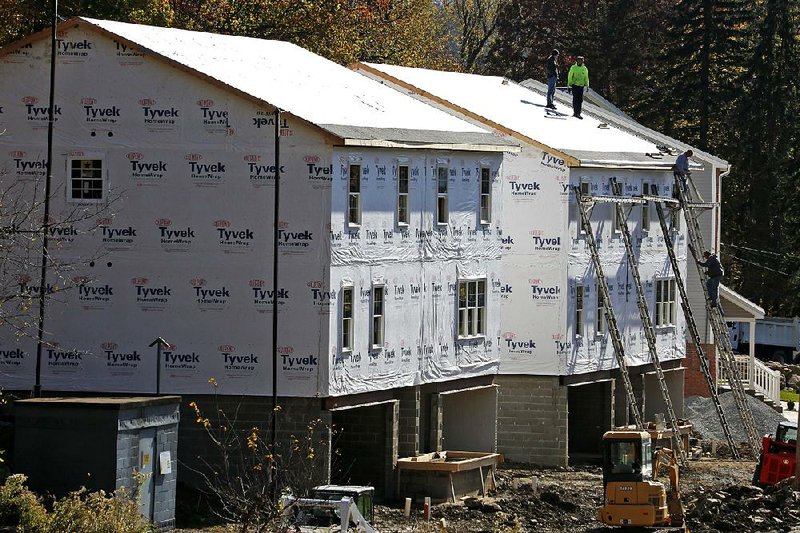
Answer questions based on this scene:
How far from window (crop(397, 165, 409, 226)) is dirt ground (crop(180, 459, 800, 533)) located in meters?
7.31

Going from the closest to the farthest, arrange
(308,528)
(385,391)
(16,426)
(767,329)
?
1. (308,528)
2. (16,426)
3. (385,391)
4. (767,329)

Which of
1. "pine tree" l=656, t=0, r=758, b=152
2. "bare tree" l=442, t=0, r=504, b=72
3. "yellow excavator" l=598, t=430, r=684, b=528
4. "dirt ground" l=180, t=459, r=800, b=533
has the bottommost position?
"dirt ground" l=180, t=459, r=800, b=533

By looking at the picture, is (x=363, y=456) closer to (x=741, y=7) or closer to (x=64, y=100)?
(x=64, y=100)

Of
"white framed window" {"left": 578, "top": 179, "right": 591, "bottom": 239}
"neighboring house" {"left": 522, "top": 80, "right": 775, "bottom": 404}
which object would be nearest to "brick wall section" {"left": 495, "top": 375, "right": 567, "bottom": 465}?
"white framed window" {"left": 578, "top": 179, "right": 591, "bottom": 239}

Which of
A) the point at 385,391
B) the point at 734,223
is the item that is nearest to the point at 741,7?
the point at 734,223

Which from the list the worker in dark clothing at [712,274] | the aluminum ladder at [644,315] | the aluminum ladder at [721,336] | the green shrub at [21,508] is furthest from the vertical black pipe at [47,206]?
the worker in dark clothing at [712,274]

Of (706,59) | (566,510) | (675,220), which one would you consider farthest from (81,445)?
(706,59)

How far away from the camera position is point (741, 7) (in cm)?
9875

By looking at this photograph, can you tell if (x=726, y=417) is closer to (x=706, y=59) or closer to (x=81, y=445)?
(x=706, y=59)

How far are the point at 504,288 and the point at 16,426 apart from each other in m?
21.1

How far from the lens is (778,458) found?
52875mm

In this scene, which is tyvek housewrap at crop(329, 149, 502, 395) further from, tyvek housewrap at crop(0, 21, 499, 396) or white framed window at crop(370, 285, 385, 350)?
tyvek housewrap at crop(0, 21, 499, 396)

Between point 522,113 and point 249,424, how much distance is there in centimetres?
2100

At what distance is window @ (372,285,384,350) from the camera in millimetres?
48000
